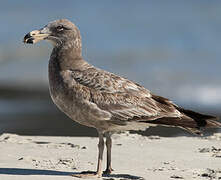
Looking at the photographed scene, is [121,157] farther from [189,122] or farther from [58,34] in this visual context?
[58,34]

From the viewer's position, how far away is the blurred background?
53.9 ft

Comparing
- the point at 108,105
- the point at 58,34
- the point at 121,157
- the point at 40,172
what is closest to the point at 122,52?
the point at 121,157

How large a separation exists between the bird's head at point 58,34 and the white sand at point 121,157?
1.59m

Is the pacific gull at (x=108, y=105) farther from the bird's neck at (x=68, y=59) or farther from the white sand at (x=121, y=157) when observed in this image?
the white sand at (x=121, y=157)

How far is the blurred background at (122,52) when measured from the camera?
1642cm

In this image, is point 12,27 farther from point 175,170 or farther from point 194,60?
point 175,170

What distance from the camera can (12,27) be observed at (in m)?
Result: 31.0

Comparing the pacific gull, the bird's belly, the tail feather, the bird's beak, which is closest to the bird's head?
the bird's beak

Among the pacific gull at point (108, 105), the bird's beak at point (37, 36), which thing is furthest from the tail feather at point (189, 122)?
the bird's beak at point (37, 36)

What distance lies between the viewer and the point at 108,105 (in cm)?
810

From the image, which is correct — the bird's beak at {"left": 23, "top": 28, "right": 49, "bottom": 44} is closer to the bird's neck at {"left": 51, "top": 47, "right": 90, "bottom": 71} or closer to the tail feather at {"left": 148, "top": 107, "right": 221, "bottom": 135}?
the bird's neck at {"left": 51, "top": 47, "right": 90, "bottom": 71}

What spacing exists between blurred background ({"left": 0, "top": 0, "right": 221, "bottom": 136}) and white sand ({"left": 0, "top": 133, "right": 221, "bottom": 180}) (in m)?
2.86

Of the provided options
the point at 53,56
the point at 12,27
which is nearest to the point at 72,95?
the point at 53,56

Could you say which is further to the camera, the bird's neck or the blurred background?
the blurred background
